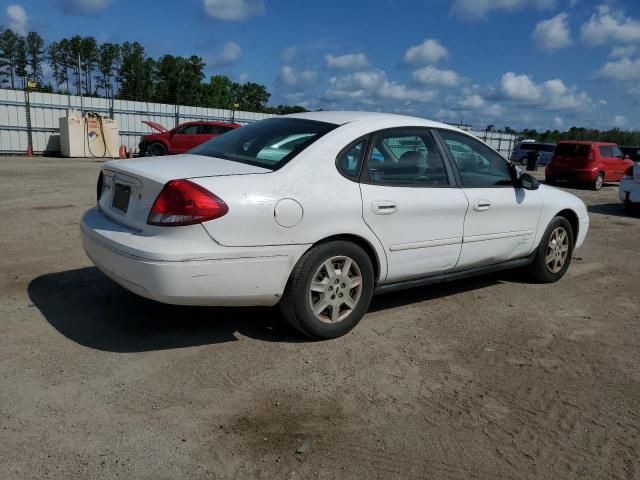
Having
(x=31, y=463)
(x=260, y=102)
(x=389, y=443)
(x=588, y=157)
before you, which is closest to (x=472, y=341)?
(x=389, y=443)

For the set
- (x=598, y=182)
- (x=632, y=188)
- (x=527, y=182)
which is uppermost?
(x=527, y=182)

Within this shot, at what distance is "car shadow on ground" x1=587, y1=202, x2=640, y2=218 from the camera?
40.2 feet

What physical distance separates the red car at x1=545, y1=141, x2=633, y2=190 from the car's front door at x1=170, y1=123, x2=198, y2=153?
498 inches

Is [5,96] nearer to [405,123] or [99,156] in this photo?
[99,156]

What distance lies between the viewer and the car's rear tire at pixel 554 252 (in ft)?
18.0

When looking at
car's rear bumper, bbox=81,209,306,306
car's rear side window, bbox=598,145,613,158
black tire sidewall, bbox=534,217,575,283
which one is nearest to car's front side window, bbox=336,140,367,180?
car's rear bumper, bbox=81,209,306,306

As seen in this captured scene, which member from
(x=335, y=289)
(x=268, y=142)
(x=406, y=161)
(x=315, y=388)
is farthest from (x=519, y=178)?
(x=315, y=388)

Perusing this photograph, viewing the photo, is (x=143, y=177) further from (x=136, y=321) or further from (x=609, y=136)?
(x=609, y=136)

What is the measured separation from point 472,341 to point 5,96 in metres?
22.8

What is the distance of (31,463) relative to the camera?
96.3 inches

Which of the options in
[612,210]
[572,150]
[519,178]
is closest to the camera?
[519,178]

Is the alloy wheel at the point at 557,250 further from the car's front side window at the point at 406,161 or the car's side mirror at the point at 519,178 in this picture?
the car's front side window at the point at 406,161

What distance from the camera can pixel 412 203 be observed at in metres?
4.12

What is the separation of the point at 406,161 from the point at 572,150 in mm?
16811
